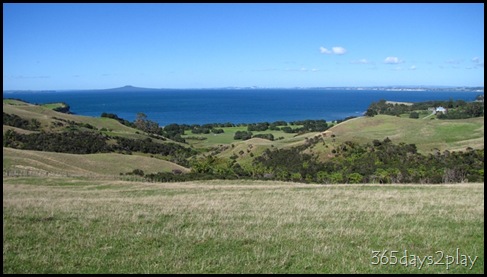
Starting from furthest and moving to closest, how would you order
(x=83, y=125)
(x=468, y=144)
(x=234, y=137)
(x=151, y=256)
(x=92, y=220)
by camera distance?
(x=234, y=137)
(x=83, y=125)
(x=468, y=144)
(x=92, y=220)
(x=151, y=256)

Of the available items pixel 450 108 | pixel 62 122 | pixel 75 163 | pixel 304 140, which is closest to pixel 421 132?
pixel 304 140

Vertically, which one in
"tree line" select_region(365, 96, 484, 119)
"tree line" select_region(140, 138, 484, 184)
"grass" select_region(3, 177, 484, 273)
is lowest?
"tree line" select_region(140, 138, 484, 184)

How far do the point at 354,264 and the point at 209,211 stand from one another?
275 inches

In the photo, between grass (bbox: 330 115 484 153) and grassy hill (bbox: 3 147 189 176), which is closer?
grassy hill (bbox: 3 147 189 176)

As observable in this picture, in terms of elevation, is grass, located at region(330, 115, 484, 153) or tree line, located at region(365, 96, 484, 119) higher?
tree line, located at region(365, 96, 484, 119)

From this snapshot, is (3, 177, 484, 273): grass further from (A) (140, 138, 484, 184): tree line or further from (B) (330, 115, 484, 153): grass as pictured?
(B) (330, 115, 484, 153): grass

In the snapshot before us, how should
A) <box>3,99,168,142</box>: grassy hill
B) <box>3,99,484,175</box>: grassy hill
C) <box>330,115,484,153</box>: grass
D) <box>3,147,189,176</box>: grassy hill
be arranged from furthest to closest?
<box>3,99,168,142</box>: grassy hill
<box>330,115,484,153</box>: grass
<box>3,99,484,175</box>: grassy hill
<box>3,147,189,176</box>: grassy hill

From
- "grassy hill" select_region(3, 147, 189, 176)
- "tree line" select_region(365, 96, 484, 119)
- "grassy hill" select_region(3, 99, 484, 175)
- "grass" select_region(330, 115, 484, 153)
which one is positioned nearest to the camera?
"grassy hill" select_region(3, 147, 189, 176)

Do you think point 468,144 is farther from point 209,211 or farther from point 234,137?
point 234,137

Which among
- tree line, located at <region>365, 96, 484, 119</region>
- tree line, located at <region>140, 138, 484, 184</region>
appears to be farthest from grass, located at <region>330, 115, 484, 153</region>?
tree line, located at <region>365, 96, 484, 119</region>

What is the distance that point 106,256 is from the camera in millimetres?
8852

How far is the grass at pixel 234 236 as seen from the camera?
328 inches

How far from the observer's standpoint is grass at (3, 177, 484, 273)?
8320 mm

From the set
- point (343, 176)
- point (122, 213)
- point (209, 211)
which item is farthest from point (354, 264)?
point (343, 176)
